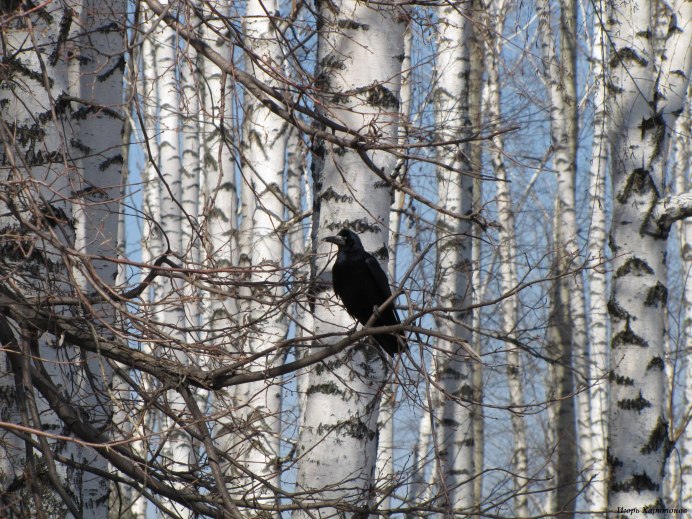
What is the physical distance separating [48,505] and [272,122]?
3.96 m

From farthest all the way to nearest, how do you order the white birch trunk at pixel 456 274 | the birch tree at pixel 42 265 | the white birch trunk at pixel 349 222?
the white birch trunk at pixel 456 274, the white birch trunk at pixel 349 222, the birch tree at pixel 42 265

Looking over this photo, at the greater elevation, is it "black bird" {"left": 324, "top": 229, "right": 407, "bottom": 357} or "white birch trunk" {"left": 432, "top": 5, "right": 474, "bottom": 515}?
"white birch trunk" {"left": 432, "top": 5, "right": 474, "bottom": 515}

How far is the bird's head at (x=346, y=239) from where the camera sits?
131 inches

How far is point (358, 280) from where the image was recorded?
3678mm

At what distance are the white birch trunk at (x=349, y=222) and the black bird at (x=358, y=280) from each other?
0.05 metres

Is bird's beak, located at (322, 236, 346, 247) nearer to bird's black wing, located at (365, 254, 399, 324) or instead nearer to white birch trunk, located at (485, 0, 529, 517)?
bird's black wing, located at (365, 254, 399, 324)

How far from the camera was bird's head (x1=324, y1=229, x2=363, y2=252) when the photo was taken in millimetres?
3340

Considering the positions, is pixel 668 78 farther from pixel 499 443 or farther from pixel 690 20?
pixel 499 443

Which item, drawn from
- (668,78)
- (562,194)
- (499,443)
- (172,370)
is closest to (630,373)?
(668,78)

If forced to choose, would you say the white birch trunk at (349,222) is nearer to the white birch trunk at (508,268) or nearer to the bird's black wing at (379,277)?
the bird's black wing at (379,277)

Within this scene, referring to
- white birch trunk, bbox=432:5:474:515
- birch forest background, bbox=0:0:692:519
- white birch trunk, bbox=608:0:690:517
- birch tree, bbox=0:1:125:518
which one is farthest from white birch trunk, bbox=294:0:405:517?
white birch trunk, bbox=432:5:474:515

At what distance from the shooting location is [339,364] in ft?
10.7

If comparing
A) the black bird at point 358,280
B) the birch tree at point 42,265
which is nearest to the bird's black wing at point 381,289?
the black bird at point 358,280

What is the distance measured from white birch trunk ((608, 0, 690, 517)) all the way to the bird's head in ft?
5.27
